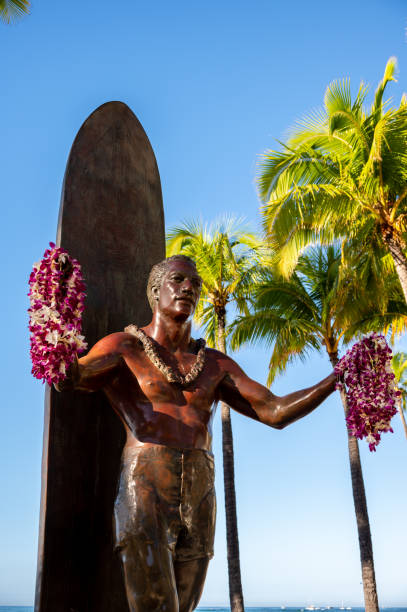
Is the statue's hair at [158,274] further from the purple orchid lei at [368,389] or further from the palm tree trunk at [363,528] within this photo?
the palm tree trunk at [363,528]

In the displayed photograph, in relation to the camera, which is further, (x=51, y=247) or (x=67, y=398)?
(x=67, y=398)

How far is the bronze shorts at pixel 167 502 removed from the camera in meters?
3.19

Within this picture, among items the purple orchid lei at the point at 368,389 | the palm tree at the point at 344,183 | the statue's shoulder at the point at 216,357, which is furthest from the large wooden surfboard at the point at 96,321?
the palm tree at the point at 344,183

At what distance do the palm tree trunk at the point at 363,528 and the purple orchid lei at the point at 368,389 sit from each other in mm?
11494

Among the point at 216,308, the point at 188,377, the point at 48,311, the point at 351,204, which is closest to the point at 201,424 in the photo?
the point at 188,377

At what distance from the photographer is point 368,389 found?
348 cm

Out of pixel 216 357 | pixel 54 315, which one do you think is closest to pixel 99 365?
pixel 54 315

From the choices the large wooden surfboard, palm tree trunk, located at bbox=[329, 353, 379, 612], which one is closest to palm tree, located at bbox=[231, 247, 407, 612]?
palm tree trunk, located at bbox=[329, 353, 379, 612]

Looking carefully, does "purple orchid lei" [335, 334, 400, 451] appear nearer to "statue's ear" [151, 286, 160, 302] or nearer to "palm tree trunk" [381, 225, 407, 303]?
"statue's ear" [151, 286, 160, 302]

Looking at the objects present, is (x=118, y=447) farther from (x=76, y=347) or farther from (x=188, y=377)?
(x=76, y=347)

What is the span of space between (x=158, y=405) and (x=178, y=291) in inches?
25.4

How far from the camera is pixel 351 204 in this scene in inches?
552

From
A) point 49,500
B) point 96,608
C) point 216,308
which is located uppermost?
point 216,308

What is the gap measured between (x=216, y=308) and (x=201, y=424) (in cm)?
1509
